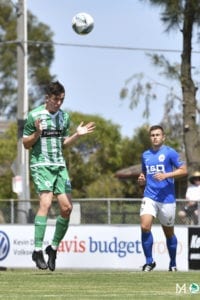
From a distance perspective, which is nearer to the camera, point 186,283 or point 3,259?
point 186,283

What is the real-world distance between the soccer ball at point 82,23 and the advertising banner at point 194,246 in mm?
4600

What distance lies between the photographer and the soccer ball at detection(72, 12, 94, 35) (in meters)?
20.1

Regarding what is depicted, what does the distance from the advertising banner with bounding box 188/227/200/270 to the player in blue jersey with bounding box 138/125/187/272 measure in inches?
277

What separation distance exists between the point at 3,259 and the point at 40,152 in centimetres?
1070

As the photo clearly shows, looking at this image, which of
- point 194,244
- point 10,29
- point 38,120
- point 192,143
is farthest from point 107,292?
point 10,29

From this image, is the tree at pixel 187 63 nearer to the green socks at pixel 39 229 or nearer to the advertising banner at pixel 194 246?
the advertising banner at pixel 194 246

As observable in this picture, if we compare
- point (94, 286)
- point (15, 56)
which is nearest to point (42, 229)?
point (94, 286)

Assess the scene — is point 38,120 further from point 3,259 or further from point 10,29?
point 10,29

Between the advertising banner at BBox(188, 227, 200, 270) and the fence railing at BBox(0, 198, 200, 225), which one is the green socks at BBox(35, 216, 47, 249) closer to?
the advertising banner at BBox(188, 227, 200, 270)

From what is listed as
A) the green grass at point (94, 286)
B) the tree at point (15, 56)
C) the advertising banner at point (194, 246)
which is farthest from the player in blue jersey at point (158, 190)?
the tree at point (15, 56)

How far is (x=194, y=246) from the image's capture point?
2197 cm

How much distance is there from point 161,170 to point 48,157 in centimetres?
228

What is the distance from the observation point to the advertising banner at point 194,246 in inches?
861

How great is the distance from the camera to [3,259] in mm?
23328
